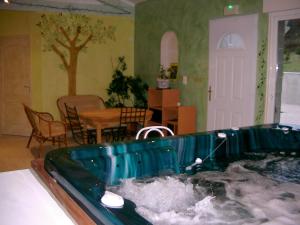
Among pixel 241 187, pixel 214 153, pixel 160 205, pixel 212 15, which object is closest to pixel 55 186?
pixel 160 205

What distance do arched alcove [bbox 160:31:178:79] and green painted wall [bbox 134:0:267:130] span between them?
10cm

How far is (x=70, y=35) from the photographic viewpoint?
6.55 meters

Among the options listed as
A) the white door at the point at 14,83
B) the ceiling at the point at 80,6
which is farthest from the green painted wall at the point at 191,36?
the white door at the point at 14,83

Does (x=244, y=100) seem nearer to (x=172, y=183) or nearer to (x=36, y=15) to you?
(x=172, y=183)

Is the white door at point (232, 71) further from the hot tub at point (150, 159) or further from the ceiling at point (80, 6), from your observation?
the ceiling at point (80, 6)

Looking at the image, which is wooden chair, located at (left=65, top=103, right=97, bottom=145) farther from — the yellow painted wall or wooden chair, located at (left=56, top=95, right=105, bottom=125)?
the yellow painted wall

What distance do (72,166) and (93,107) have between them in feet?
15.0

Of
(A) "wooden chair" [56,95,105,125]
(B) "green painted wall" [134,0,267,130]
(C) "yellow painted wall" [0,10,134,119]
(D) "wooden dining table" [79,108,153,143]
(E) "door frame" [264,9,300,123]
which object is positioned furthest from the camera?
(A) "wooden chair" [56,95,105,125]

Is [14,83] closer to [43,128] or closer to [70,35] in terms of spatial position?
[70,35]

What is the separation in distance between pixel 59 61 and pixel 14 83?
919mm

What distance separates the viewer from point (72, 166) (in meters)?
2.21

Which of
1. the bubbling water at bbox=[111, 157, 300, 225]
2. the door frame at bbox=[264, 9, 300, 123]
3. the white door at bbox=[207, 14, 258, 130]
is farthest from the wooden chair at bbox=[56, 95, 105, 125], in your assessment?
the bubbling water at bbox=[111, 157, 300, 225]

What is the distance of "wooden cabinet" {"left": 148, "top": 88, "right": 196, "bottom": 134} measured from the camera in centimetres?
545

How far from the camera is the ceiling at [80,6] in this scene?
6188 mm
